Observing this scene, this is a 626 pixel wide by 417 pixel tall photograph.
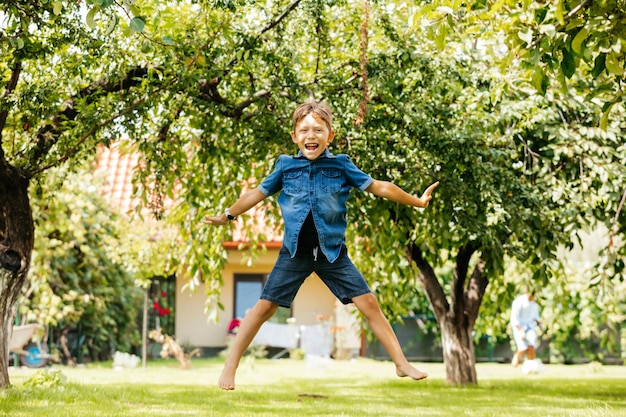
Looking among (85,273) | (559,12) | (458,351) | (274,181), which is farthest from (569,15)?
(85,273)

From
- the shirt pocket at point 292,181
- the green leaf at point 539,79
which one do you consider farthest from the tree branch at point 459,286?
the shirt pocket at point 292,181

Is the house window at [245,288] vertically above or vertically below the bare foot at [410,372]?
above

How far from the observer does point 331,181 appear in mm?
4992

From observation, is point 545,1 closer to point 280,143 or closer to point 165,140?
point 280,143

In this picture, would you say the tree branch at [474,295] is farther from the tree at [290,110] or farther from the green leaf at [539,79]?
the green leaf at [539,79]

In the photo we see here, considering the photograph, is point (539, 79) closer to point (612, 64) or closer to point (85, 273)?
point (612, 64)

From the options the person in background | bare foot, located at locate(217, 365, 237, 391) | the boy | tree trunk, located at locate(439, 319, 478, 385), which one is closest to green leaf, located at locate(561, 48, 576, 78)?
the boy

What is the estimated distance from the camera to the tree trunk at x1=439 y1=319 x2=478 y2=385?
36.6ft

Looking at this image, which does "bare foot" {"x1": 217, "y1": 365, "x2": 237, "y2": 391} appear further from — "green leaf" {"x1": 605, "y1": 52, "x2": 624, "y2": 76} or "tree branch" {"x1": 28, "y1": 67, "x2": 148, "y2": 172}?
"tree branch" {"x1": 28, "y1": 67, "x2": 148, "y2": 172}

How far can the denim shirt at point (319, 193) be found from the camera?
491 cm

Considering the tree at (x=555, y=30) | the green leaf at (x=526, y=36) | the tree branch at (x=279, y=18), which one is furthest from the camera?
the tree branch at (x=279, y=18)

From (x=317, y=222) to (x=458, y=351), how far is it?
6796 millimetres

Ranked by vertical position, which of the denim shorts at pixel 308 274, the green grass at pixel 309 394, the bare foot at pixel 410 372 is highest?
the denim shorts at pixel 308 274

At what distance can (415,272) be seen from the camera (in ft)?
35.2
